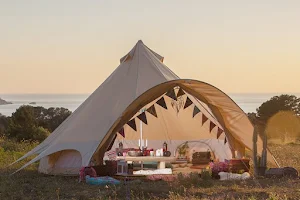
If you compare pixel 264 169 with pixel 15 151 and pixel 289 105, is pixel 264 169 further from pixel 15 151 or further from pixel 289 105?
pixel 289 105

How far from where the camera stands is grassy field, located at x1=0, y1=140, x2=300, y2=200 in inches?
342

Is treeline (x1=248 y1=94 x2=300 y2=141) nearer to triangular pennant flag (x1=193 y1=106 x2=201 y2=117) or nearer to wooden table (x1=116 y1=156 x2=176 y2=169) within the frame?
triangular pennant flag (x1=193 y1=106 x2=201 y2=117)

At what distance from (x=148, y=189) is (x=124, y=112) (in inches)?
115

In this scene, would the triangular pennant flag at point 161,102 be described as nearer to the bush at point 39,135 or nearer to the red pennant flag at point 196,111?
the red pennant flag at point 196,111

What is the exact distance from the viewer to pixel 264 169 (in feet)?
38.1

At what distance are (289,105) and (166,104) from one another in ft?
61.8

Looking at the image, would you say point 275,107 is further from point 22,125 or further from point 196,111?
point 196,111

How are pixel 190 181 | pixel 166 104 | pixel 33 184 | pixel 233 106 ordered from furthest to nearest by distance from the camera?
pixel 166 104 < pixel 233 106 < pixel 33 184 < pixel 190 181

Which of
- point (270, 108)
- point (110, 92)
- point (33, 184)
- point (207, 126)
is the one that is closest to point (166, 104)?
point (207, 126)

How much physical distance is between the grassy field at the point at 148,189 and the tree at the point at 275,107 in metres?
21.9

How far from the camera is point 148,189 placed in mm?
9359

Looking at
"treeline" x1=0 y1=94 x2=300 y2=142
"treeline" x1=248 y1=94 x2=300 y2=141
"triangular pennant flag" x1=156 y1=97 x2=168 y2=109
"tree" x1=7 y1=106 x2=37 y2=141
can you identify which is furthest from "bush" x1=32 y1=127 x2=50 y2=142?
"treeline" x1=248 y1=94 x2=300 y2=141

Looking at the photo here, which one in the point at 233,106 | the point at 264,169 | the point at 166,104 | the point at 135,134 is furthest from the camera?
the point at 135,134

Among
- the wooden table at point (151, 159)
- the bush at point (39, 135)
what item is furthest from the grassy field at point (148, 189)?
the bush at point (39, 135)
